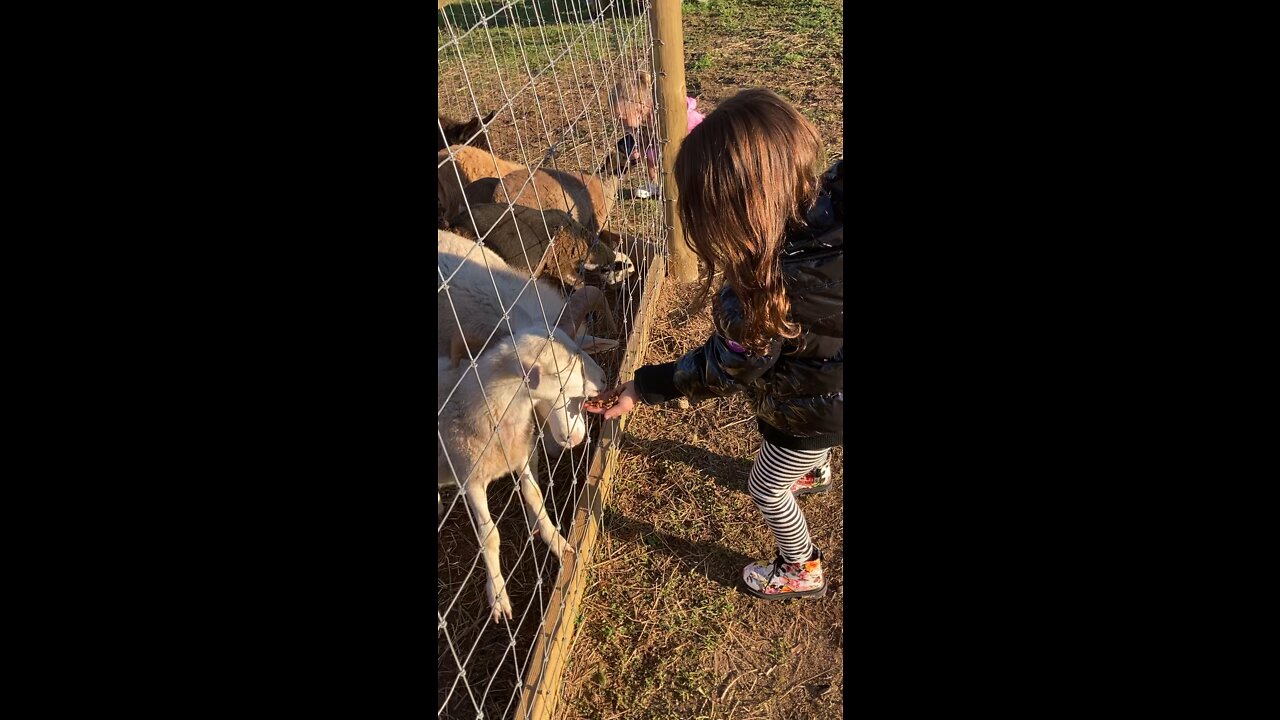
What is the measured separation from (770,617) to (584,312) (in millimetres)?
1755

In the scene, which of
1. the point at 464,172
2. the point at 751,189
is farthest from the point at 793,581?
the point at 464,172

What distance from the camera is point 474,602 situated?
3.27 metres

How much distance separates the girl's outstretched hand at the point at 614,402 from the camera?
8.87ft

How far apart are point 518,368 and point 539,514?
602 millimetres

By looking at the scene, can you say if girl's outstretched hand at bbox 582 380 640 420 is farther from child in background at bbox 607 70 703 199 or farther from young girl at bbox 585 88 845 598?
child in background at bbox 607 70 703 199

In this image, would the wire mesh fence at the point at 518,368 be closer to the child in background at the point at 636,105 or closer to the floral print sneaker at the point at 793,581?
the child in background at the point at 636,105

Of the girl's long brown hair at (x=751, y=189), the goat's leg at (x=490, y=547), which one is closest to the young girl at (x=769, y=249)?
the girl's long brown hair at (x=751, y=189)

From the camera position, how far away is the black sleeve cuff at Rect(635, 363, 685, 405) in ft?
8.50

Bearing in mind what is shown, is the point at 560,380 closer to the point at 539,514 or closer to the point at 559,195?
the point at 539,514

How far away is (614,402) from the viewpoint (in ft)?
9.27

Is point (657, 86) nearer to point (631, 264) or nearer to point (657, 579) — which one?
point (631, 264)

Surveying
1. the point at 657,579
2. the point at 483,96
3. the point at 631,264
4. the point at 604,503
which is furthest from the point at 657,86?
the point at 483,96

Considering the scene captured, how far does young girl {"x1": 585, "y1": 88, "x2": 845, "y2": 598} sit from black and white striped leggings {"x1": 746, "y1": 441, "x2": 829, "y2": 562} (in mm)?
238

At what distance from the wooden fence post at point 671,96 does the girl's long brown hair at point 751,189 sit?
1.54 metres
